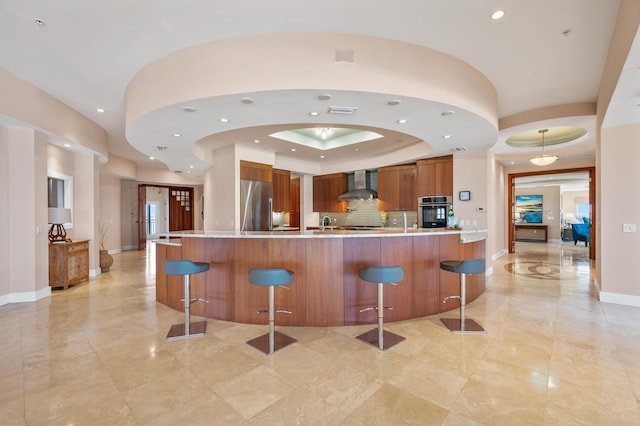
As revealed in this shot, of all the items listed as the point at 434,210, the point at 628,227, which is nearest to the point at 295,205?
the point at 434,210

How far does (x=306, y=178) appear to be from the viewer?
→ 9227mm

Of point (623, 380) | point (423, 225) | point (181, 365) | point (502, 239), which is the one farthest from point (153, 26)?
point (502, 239)

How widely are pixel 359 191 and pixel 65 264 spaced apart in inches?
264

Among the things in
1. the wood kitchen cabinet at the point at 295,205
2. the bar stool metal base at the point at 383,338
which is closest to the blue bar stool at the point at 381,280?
the bar stool metal base at the point at 383,338

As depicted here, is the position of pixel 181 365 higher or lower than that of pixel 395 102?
lower

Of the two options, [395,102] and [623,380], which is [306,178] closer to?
[395,102]

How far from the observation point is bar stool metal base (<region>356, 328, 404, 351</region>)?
285cm

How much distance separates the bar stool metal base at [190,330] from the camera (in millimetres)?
3055

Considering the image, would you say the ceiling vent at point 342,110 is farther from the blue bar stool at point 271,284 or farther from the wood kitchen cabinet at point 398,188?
the wood kitchen cabinet at point 398,188

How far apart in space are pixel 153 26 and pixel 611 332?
5781 mm

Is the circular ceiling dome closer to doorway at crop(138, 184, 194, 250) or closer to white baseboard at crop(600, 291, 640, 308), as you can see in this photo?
white baseboard at crop(600, 291, 640, 308)

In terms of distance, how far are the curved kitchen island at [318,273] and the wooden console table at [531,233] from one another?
470 inches

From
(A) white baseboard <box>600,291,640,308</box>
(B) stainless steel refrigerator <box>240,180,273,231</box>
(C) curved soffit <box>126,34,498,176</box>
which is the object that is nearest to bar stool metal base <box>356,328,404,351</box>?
(C) curved soffit <box>126,34,498,176</box>

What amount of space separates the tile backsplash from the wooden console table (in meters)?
8.59
